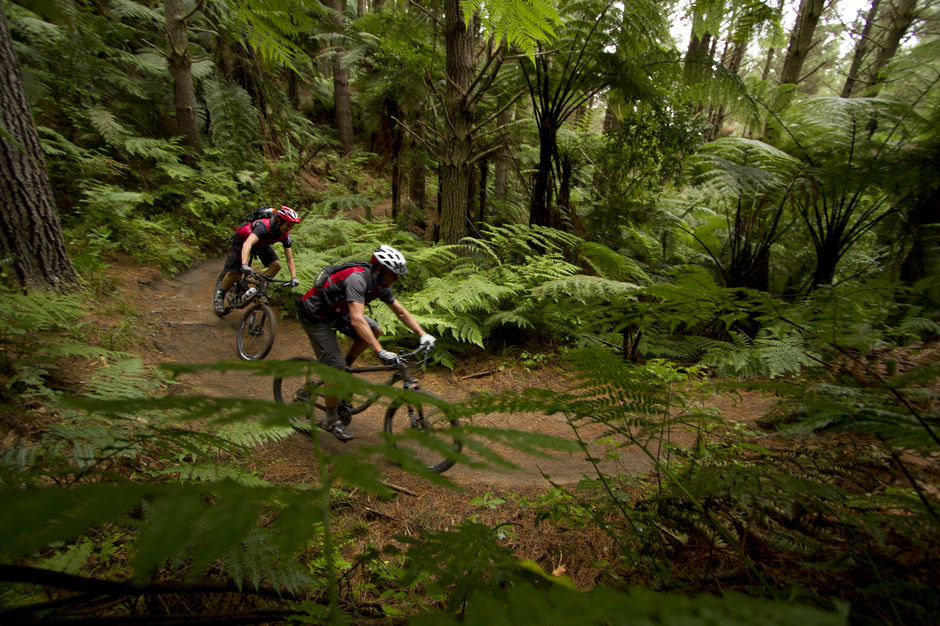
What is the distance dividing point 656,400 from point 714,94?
20.2 ft

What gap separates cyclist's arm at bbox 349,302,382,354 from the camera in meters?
3.34

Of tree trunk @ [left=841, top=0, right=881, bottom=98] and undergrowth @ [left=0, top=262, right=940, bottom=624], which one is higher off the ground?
tree trunk @ [left=841, top=0, right=881, bottom=98]

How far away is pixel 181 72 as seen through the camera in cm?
788

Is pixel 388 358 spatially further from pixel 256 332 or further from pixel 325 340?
pixel 256 332

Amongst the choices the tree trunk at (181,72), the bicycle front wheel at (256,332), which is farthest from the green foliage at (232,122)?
the bicycle front wheel at (256,332)

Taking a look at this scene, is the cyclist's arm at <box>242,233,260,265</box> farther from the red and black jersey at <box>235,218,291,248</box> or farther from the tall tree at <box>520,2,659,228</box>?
the tall tree at <box>520,2,659,228</box>

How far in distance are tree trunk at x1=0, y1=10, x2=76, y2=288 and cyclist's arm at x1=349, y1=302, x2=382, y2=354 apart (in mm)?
3576

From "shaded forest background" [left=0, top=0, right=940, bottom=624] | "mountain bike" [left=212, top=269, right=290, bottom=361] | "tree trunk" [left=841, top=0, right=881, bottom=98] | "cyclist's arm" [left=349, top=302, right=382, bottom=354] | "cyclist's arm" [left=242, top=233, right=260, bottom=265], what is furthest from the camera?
"tree trunk" [left=841, top=0, right=881, bottom=98]

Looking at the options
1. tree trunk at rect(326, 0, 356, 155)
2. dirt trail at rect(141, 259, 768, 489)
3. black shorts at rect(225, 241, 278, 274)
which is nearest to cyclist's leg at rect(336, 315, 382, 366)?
dirt trail at rect(141, 259, 768, 489)

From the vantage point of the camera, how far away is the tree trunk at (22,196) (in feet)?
12.0

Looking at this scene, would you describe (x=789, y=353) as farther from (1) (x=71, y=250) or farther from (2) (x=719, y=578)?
(1) (x=71, y=250)

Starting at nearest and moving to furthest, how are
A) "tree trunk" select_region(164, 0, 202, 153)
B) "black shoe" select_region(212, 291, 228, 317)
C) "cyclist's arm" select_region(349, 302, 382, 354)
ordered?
"cyclist's arm" select_region(349, 302, 382, 354)
"black shoe" select_region(212, 291, 228, 317)
"tree trunk" select_region(164, 0, 202, 153)

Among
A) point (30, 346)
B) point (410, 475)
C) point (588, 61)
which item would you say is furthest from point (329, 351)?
point (588, 61)

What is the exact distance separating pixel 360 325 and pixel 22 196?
13.1ft
